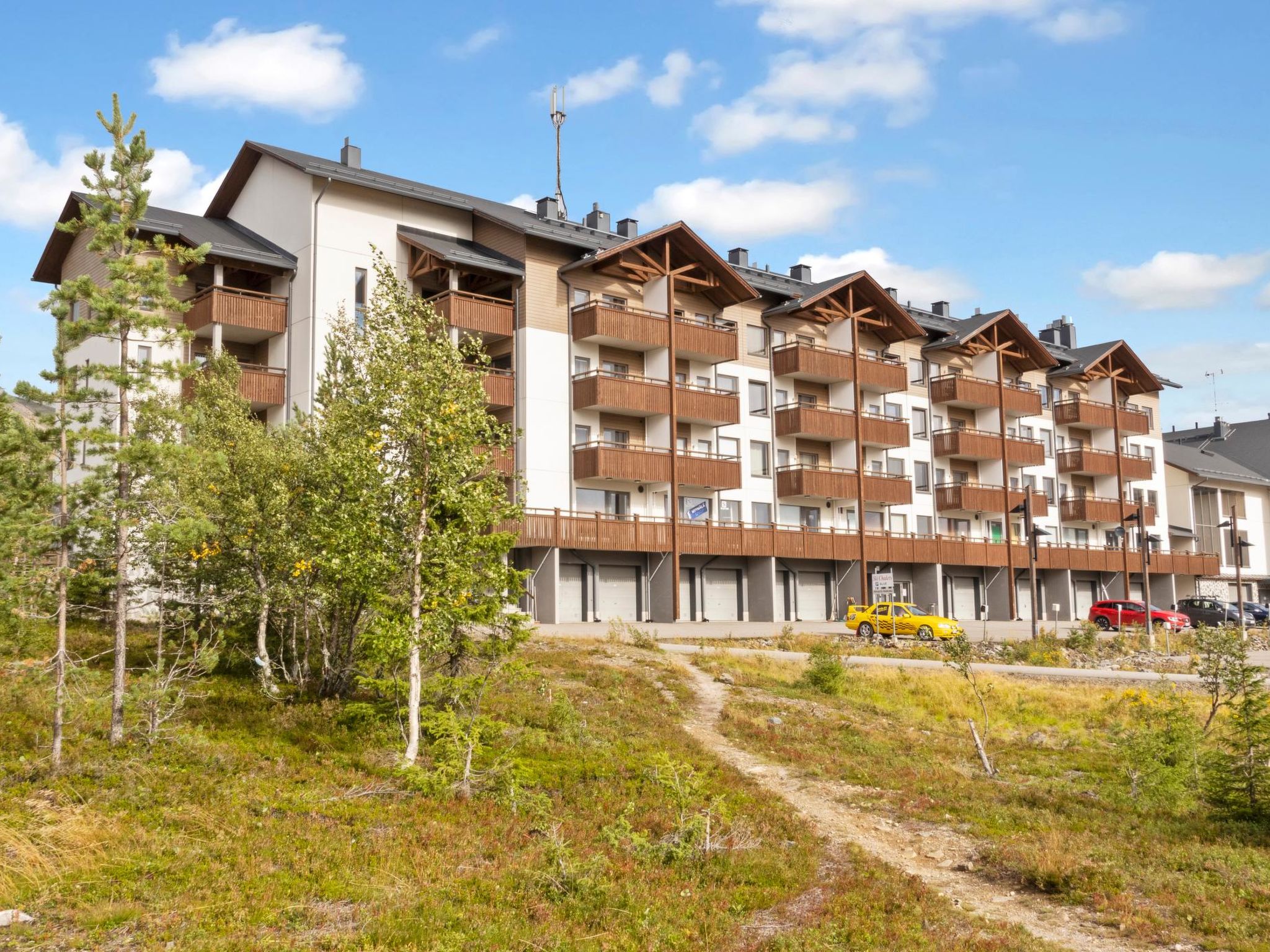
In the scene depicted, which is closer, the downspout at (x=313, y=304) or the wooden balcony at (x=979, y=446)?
the downspout at (x=313, y=304)

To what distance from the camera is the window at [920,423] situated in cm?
5825

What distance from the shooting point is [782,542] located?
4872cm

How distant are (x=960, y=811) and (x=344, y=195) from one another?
32.3 m

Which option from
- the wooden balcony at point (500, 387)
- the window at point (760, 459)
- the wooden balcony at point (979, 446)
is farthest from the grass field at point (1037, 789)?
the wooden balcony at point (979, 446)

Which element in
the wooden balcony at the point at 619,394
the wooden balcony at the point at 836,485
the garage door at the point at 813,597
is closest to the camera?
the wooden balcony at the point at 619,394

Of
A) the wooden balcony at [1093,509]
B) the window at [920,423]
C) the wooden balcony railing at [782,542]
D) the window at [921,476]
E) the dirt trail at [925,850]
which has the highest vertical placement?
the window at [920,423]

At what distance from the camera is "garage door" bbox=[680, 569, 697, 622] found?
4697cm

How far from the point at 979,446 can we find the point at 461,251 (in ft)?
99.6

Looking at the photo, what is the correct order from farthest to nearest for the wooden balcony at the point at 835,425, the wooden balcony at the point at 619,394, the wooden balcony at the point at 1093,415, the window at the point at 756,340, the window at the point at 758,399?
the wooden balcony at the point at 1093,415 < the window at the point at 756,340 < the window at the point at 758,399 < the wooden balcony at the point at 835,425 < the wooden balcony at the point at 619,394

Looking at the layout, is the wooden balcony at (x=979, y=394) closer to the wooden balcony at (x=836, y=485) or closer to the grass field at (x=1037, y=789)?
the wooden balcony at (x=836, y=485)

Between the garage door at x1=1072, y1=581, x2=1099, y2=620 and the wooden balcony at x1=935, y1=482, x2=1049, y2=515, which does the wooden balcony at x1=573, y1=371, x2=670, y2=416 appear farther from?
the garage door at x1=1072, y1=581, x2=1099, y2=620

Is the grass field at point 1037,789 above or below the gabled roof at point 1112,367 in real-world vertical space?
below

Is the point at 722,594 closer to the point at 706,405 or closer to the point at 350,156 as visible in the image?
the point at 706,405

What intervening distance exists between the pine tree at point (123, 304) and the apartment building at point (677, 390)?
19.3m
